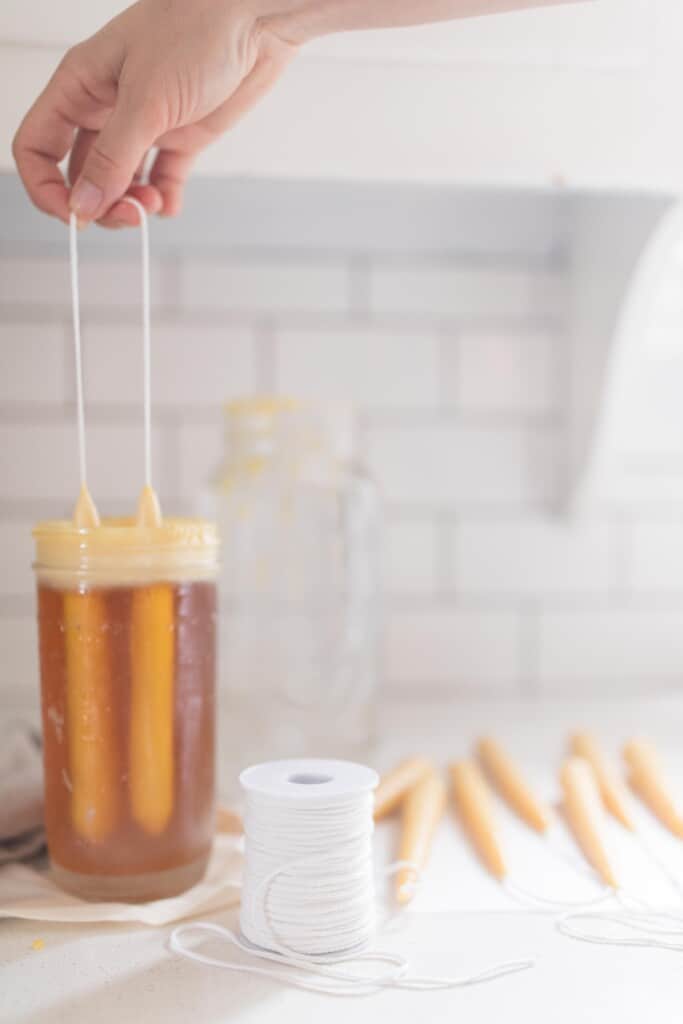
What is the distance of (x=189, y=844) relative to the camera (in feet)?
2.05

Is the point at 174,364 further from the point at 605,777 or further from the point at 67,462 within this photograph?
the point at 605,777

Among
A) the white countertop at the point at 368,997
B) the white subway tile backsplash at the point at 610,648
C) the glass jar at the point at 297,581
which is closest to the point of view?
the white countertop at the point at 368,997

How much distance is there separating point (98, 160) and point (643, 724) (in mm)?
765

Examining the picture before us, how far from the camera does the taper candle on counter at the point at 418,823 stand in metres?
0.63

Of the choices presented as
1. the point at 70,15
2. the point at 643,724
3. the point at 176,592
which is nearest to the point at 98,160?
the point at 70,15

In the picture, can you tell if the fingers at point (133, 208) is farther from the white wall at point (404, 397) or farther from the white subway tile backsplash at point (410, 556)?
the white subway tile backsplash at point (410, 556)

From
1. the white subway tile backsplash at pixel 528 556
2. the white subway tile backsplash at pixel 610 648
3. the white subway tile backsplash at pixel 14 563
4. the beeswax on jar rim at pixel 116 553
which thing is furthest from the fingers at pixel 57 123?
the white subway tile backsplash at pixel 610 648

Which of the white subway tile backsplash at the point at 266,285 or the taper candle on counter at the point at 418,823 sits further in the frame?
the white subway tile backsplash at the point at 266,285

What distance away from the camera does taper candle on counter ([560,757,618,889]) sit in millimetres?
659

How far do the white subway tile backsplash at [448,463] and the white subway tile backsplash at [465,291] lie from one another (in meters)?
0.13

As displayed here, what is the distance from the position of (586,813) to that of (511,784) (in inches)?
3.7

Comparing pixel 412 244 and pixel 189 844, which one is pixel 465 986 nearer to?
pixel 189 844

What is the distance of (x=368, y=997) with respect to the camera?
492 mm

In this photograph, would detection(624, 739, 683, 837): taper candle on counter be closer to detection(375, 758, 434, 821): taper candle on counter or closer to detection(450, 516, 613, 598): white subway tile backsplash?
detection(375, 758, 434, 821): taper candle on counter
